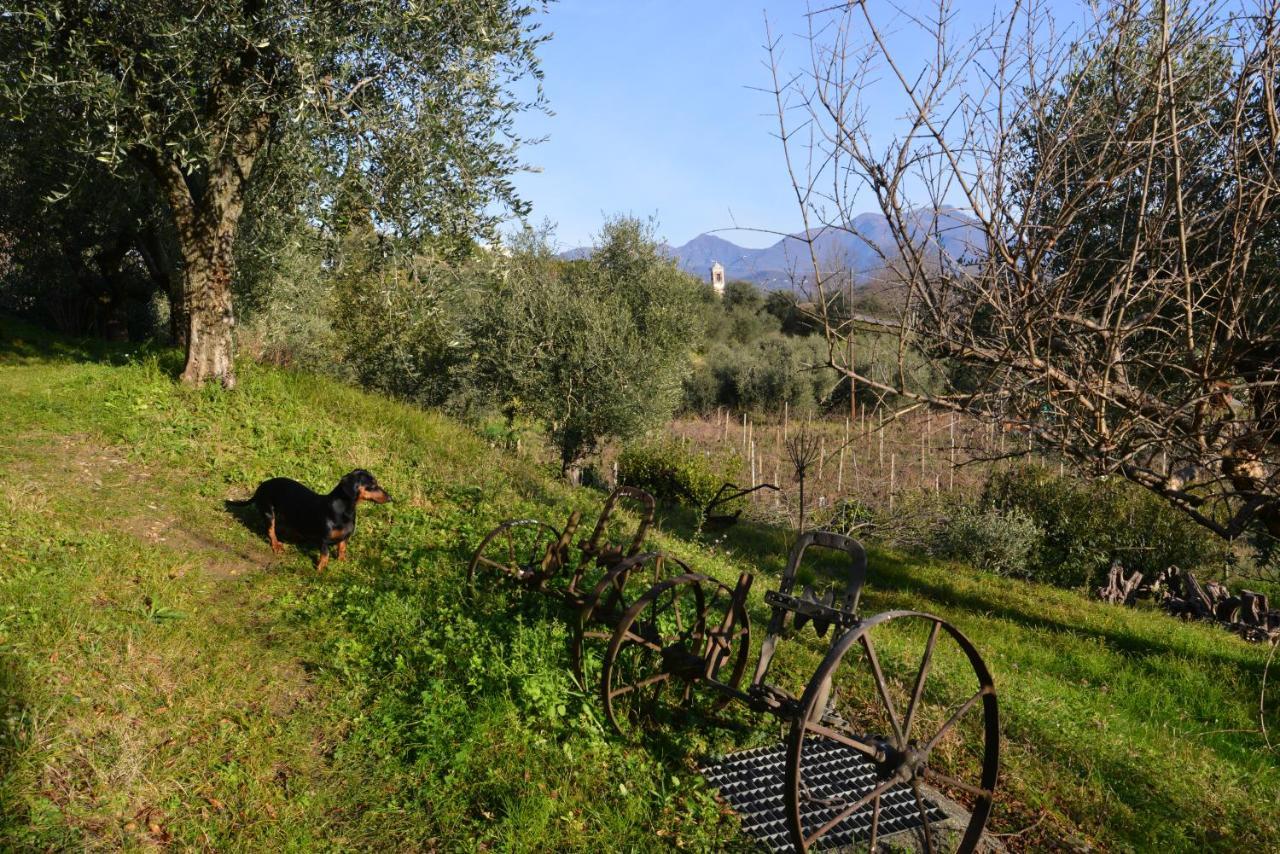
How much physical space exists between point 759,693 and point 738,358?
106 ft

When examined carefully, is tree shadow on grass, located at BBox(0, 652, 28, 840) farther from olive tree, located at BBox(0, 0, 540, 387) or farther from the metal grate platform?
olive tree, located at BBox(0, 0, 540, 387)

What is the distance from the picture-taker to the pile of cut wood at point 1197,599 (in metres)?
11.2

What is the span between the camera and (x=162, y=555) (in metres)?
6.36

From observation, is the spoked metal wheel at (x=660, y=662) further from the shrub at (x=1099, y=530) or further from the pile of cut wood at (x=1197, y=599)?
the shrub at (x=1099, y=530)

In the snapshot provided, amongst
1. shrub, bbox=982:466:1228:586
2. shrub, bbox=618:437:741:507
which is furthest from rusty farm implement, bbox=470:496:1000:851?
shrub, bbox=618:437:741:507

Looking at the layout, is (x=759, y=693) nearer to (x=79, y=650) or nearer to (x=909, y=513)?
(x=79, y=650)

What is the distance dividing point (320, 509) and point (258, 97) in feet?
16.1

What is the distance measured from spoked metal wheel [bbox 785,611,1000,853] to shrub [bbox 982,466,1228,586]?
8.62 metres

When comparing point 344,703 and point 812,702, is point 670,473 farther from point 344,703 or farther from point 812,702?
point 812,702

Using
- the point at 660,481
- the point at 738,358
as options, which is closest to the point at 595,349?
the point at 660,481

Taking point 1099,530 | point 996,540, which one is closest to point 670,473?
point 996,540

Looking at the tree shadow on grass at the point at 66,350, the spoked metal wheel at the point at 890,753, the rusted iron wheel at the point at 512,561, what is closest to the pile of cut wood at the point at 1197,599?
the spoked metal wheel at the point at 890,753

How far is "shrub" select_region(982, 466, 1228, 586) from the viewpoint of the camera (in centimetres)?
1361

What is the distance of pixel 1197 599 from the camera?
1195 cm
